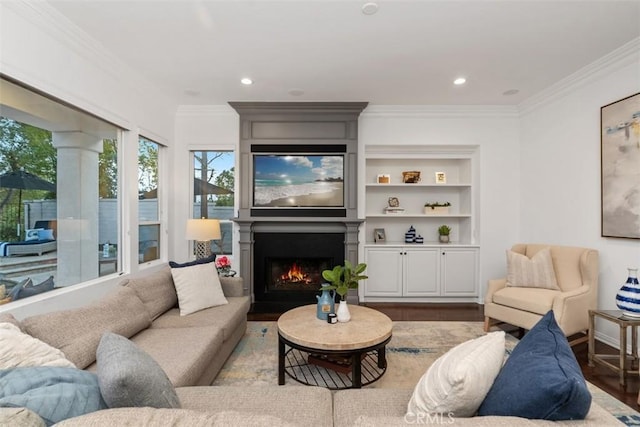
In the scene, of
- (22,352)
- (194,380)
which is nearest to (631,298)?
(194,380)

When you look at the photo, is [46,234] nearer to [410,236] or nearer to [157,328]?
[157,328]

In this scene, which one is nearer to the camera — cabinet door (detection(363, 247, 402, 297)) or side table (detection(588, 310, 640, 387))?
side table (detection(588, 310, 640, 387))

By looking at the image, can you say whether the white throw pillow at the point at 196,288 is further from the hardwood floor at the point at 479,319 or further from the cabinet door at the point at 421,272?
the cabinet door at the point at 421,272

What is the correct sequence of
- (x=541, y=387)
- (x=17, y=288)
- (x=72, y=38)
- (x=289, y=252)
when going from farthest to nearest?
1. (x=289, y=252)
2. (x=72, y=38)
3. (x=17, y=288)
4. (x=541, y=387)

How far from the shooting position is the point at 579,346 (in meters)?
2.87

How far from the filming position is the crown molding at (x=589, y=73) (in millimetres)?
2721

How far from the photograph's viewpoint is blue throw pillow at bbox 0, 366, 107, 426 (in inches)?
33.1

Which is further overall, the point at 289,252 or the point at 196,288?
the point at 289,252

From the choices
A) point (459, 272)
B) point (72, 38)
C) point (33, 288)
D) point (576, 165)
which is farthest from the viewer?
point (459, 272)

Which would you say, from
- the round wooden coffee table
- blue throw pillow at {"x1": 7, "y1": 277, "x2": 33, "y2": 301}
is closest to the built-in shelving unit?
the round wooden coffee table

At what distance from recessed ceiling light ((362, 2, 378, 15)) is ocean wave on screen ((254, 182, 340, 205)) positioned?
2285mm

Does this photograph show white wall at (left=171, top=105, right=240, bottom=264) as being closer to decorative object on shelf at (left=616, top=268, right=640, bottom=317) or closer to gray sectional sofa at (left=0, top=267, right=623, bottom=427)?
gray sectional sofa at (left=0, top=267, right=623, bottom=427)

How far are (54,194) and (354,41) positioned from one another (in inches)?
109

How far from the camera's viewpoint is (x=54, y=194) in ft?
7.95
